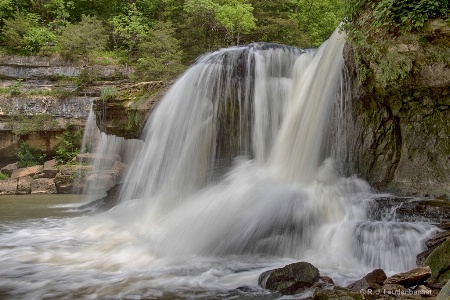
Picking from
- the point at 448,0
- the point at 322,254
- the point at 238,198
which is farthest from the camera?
the point at 238,198

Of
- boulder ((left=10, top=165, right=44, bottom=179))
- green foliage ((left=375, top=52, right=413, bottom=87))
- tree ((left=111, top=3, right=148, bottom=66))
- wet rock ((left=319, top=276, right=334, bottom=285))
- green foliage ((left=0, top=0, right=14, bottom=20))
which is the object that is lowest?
boulder ((left=10, top=165, right=44, bottom=179))

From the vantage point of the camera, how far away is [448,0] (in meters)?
6.41

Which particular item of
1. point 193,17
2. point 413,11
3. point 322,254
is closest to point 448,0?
point 413,11

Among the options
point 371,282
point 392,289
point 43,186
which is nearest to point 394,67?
point 371,282

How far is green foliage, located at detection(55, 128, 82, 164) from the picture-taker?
20.3 m

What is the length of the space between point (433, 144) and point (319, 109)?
2.47m

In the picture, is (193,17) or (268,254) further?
(193,17)

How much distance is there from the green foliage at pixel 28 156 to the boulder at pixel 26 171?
73cm

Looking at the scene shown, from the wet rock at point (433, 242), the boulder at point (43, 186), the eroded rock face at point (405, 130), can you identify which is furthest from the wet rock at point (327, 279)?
the boulder at point (43, 186)

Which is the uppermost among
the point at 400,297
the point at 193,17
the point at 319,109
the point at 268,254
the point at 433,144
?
the point at 193,17

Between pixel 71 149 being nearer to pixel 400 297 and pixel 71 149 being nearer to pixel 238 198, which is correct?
pixel 238 198

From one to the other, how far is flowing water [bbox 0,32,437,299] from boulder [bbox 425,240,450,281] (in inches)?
36.7

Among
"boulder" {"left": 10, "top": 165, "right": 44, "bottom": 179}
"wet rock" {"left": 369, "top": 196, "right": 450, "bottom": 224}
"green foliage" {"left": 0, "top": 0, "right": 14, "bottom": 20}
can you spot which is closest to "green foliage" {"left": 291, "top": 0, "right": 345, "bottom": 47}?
"boulder" {"left": 10, "top": 165, "right": 44, "bottom": 179}

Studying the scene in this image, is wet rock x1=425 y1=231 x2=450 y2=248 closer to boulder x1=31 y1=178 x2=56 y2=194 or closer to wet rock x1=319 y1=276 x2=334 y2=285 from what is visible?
wet rock x1=319 y1=276 x2=334 y2=285
